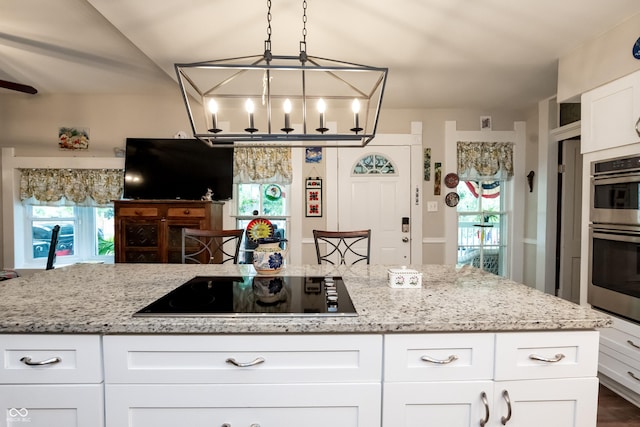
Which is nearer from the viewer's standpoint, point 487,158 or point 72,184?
point 72,184

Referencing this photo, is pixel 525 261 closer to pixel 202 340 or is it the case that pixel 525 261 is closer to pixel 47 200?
pixel 202 340

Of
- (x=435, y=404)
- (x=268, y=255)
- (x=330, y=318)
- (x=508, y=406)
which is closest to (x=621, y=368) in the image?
(x=508, y=406)

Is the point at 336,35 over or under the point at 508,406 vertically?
over

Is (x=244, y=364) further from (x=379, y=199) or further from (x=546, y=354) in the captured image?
(x=379, y=199)

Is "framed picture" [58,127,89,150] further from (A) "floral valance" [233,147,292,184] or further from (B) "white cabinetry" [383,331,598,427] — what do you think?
(B) "white cabinetry" [383,331,598,427]

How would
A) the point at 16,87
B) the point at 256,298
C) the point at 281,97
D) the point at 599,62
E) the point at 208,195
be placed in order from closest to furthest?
the point at 256,298, the point at 281,97, the point at 599,62, the point at 16,87, the point at 208,195

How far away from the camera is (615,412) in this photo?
205 cm

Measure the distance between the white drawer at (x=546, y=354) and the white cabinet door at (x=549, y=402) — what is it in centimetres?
3

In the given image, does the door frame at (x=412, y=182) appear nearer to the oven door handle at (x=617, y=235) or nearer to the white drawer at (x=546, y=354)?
the oven door handle at (x=617, y=235)

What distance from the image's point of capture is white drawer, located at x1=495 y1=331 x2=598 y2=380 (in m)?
1.07

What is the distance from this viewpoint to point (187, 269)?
Answer: 1.84 meters

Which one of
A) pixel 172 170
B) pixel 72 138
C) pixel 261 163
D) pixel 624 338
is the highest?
pixel 72 138

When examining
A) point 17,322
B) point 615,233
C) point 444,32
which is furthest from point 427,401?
point 444,32

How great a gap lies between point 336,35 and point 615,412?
301cm
